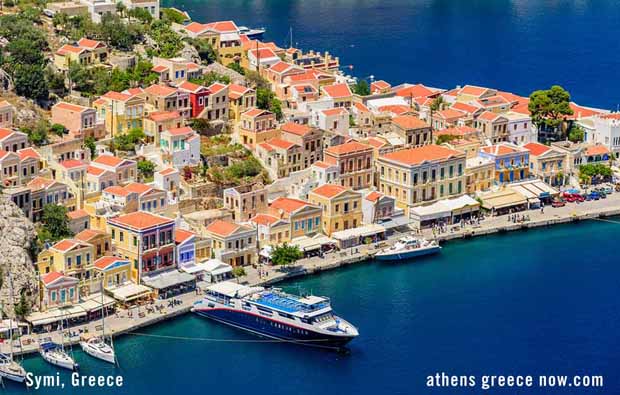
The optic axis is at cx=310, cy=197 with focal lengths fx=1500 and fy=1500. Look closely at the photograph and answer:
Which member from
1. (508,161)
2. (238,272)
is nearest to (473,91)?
(508,161)

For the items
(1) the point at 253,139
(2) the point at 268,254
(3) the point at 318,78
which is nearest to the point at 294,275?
(2) the point at 268,254

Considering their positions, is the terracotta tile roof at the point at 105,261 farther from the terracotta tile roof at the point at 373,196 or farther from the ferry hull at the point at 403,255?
the terracotta tile roof at the point at 373,196

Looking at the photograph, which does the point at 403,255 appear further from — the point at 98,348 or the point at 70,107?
the point at 70,107

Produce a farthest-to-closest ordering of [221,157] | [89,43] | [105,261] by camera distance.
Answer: [89,43] → [221,157] → [105,261]

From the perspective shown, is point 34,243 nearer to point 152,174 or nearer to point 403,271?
point 152,174

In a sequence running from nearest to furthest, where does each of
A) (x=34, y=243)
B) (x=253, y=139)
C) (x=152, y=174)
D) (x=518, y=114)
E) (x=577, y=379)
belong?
1. (x=577, y=379)
2. (x=34, y=243)
3. (x=152, y=174)
4. (x=253, y=139)
5. (x=518, y=114)
